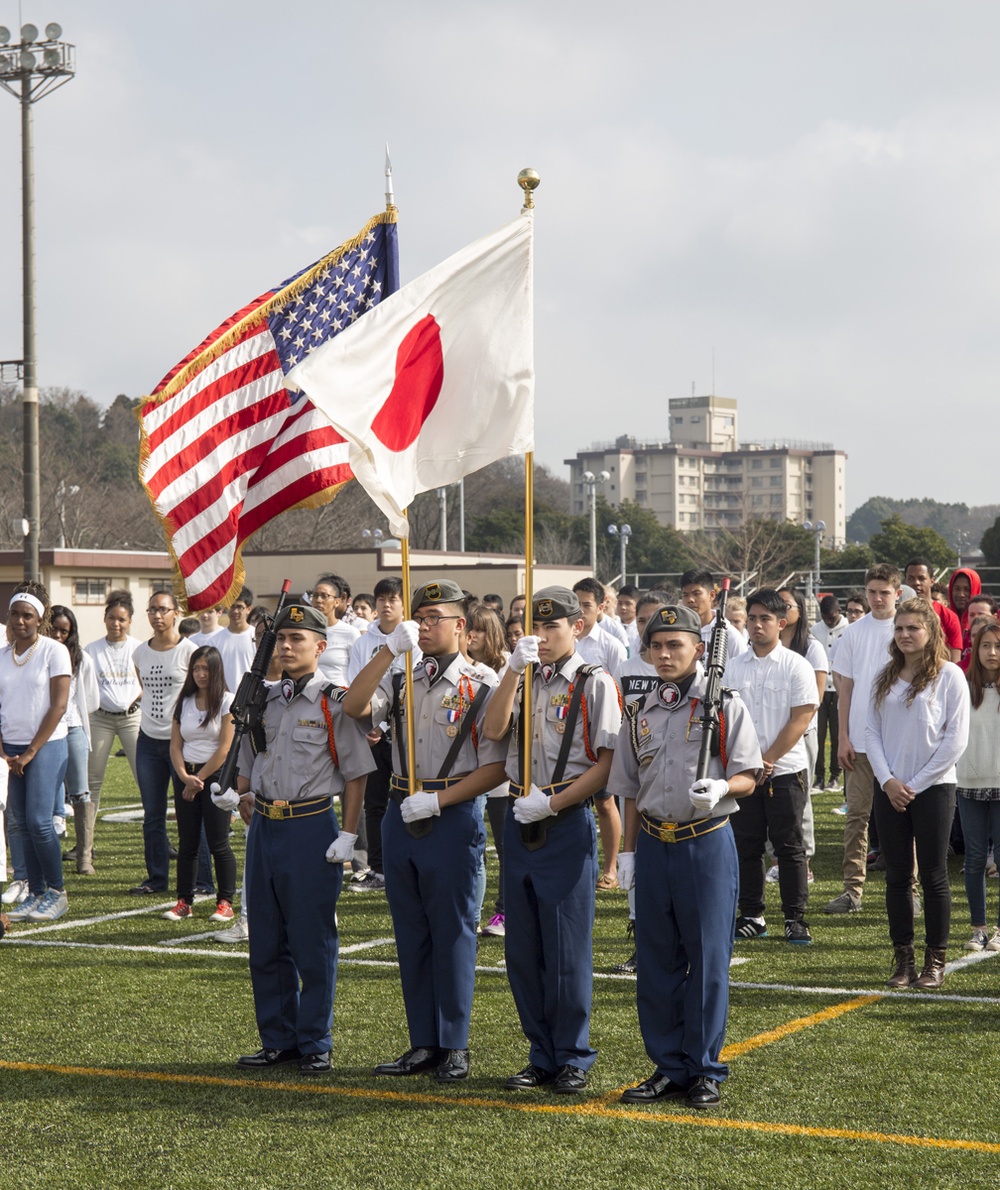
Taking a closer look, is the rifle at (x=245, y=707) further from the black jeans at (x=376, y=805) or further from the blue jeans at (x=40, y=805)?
the black jeans at (x=376, y=805)

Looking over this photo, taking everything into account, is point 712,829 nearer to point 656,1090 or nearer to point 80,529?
point 656,1090

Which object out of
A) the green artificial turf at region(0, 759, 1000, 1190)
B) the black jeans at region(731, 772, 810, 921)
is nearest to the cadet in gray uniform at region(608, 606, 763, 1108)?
the green artificial turf at region(0, 759, 1000, 1190)

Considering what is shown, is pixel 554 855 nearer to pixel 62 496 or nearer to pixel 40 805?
pixel 40 805

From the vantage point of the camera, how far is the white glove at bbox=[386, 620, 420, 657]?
5.88m

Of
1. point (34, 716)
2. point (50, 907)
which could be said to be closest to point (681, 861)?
point (34, 716)

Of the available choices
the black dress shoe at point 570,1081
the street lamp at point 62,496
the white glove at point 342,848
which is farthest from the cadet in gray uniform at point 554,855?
the street lamp at point 62,496

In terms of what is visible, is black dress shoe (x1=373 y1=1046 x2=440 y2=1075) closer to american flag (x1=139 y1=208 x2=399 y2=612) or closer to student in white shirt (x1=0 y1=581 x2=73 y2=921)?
american flag (x1=139 y1=208 x2=399 y2=612)

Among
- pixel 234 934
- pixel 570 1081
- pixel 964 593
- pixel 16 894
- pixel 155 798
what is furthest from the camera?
pixel 964 593

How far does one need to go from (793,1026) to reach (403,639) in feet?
9.19

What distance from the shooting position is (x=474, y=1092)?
5938 mm

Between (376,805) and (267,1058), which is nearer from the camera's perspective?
(267,1058)

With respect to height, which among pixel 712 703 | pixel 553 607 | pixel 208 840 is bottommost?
pixel 208 840

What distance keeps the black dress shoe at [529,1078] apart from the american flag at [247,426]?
9.25ft

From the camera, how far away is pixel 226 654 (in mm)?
12070
